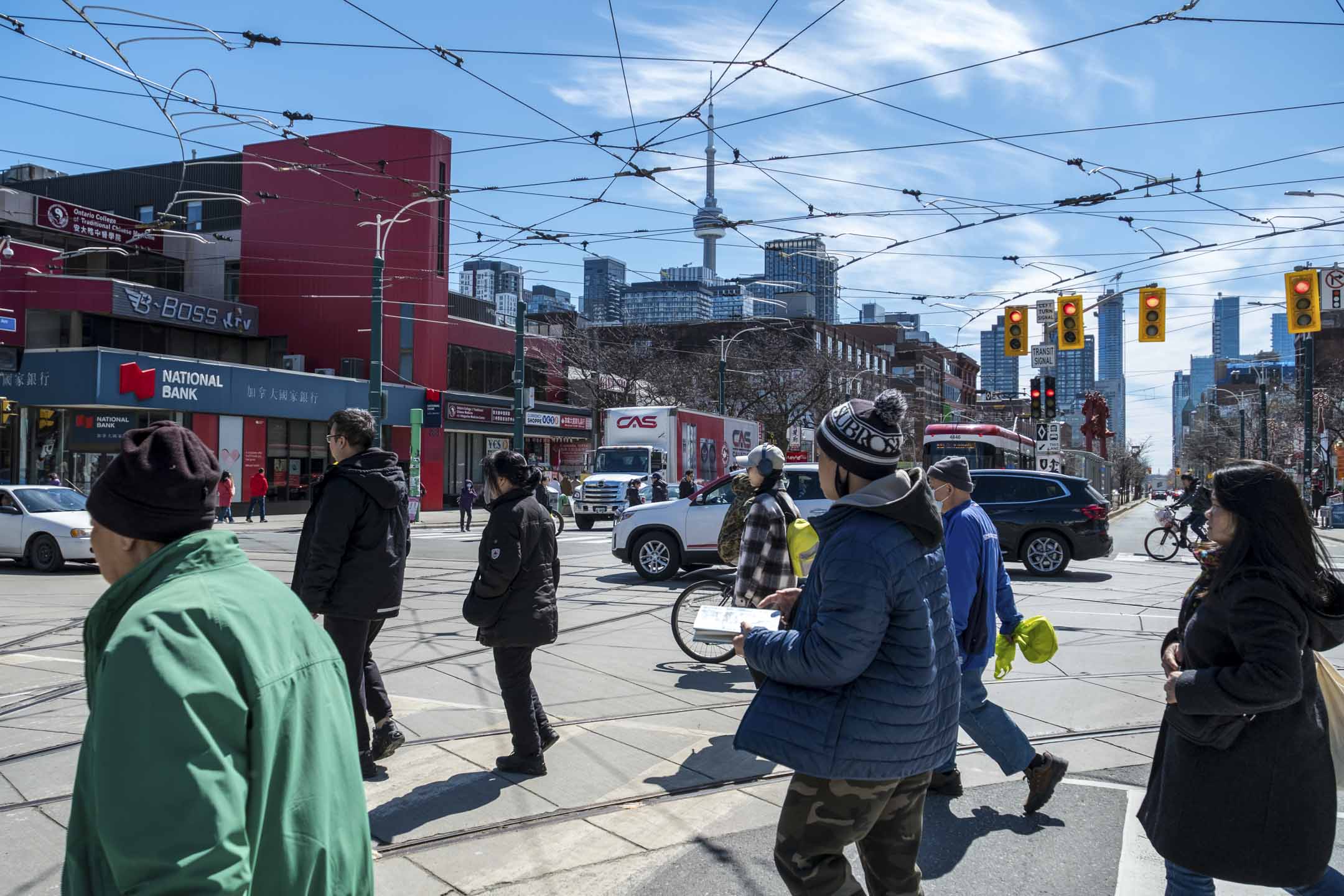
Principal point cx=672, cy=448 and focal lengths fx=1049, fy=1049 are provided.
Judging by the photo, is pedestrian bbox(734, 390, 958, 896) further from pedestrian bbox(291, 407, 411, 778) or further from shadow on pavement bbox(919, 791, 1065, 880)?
pedestrian bbox(291, 407, 411, 778)

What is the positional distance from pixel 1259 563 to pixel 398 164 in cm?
3872

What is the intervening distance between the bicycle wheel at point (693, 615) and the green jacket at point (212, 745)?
703cm

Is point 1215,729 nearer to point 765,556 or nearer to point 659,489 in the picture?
point 765,556

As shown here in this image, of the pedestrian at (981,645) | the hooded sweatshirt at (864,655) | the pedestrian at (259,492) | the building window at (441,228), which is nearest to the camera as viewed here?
the hooded sweatshirt at (864,655)

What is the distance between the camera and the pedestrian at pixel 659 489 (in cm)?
2741

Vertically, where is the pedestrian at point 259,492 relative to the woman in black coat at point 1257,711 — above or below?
below

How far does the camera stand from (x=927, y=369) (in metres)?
94.2

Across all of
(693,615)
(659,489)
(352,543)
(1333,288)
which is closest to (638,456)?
(659,489)

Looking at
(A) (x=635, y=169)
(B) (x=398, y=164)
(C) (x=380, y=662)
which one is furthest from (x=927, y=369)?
(C) (x=380, y=662)

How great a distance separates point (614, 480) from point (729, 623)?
85.6 ft

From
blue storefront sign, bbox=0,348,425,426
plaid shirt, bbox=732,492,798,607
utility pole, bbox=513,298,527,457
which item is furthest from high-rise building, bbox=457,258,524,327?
plaid shirt, bbox=732,492,798,607

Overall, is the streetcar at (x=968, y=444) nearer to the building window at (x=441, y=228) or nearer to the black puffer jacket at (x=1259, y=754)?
the building window at (x=441, y=228)

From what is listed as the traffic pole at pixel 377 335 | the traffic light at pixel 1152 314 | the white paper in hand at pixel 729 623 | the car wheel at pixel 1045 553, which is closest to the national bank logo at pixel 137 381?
the traffic pole at pixel 377 335

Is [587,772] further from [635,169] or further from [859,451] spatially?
[635,169]
